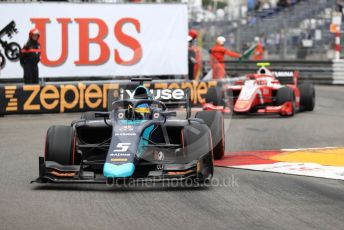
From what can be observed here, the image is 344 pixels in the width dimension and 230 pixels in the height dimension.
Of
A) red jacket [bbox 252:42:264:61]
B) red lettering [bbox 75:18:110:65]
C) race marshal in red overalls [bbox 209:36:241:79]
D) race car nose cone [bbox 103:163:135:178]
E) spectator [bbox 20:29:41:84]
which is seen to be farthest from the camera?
red jacket [bbox 252:42:264:61]

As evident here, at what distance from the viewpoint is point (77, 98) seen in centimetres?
1900

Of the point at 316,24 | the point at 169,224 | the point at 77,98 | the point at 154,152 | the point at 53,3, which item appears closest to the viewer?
the point at 169,224

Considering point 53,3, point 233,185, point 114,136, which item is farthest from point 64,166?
point 53,3

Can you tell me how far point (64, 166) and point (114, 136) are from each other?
63 cm

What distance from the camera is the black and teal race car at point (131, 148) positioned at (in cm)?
862

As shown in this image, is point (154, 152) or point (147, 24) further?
point (147, 24)

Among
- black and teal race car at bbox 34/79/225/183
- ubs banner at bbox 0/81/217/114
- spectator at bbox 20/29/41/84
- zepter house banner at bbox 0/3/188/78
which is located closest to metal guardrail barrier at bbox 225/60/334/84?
zepter house banner at bbox 0/3/188/78

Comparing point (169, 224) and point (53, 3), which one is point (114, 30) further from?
point (169, 224)

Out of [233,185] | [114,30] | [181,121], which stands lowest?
[233,185]

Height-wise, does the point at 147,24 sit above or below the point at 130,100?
above

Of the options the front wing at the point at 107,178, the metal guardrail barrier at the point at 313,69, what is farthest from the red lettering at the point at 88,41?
the front wing at the point at 107,178

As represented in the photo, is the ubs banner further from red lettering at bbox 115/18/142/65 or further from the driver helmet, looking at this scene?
the driver helmet

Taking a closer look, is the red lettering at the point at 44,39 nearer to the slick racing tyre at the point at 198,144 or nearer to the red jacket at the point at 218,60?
the red jacket at the point at 218,60

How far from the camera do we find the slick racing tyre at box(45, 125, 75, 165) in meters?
9.18
